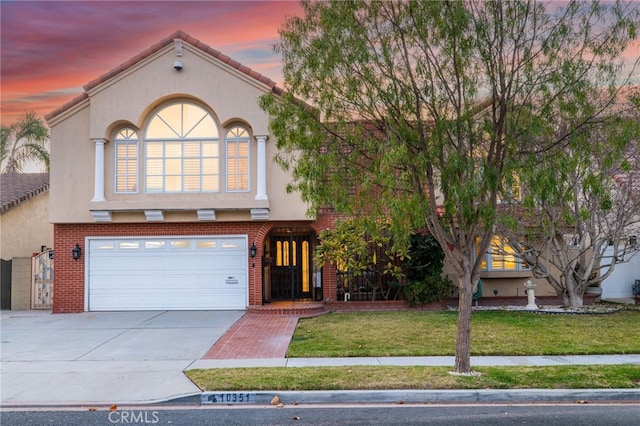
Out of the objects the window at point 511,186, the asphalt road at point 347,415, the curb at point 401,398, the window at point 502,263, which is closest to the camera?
the asphalt road at point 347,415

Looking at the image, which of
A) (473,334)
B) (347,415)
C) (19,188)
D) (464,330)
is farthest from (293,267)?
(19,188)

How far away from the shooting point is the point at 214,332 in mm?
13594

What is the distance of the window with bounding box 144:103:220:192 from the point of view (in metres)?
17.6

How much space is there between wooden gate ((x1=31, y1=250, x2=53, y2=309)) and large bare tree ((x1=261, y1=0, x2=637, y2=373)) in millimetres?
13040

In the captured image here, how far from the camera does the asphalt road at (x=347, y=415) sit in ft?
22.5

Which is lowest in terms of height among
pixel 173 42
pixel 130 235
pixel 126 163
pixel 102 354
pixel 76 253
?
pixel 102 354

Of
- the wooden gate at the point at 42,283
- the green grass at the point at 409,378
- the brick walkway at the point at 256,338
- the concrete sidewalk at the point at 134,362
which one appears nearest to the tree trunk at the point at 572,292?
the concrete sidewalk at the point at 134,362

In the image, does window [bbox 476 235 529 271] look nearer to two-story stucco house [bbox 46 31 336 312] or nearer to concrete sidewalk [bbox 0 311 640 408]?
two-story stucco house [bbox 46 31 336 312]

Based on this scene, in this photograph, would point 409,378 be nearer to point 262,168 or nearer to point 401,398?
point 401,398

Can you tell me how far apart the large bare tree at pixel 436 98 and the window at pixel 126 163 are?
990 centimetres

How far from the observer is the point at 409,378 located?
8.45 meters

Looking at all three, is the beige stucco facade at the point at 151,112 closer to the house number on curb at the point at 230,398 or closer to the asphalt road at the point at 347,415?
the house number on curb at the point at 230,398

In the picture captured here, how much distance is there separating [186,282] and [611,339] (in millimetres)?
12225

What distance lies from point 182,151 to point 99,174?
2667 mm
